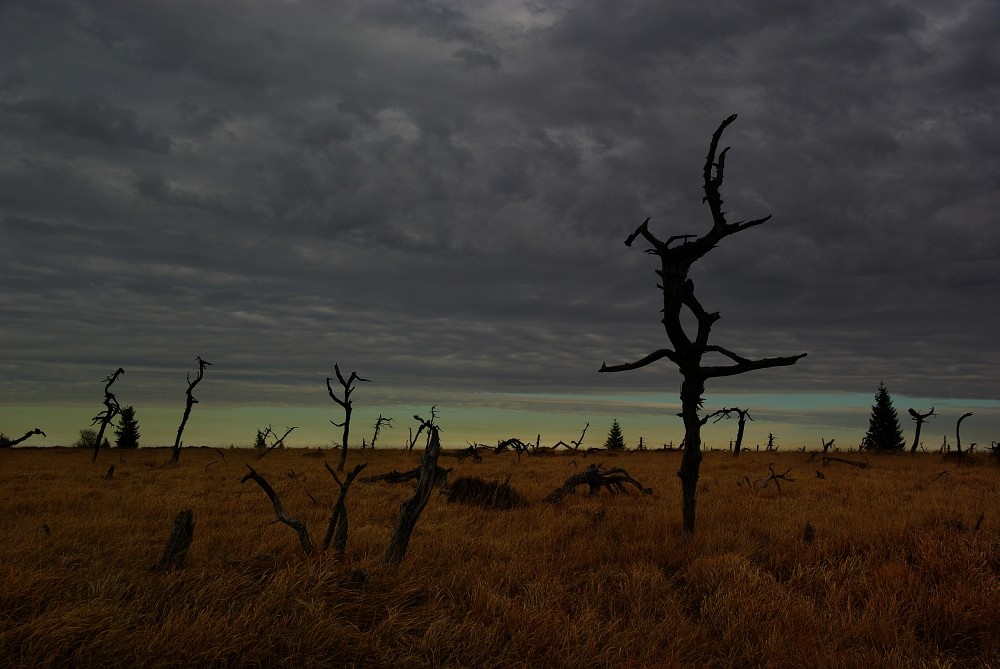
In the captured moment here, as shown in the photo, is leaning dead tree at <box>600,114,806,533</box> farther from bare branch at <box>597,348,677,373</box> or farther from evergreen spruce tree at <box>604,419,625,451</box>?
evergreen spruce tree at <box>604,419,625,451</box>

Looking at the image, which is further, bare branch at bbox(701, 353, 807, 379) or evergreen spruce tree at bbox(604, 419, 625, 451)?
evergreen spruce tree at bbox(604, 419, 625, 451)

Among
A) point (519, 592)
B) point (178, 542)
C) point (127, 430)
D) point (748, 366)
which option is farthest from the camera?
point (127, 430)

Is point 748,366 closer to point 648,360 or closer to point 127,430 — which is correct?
point 648,360

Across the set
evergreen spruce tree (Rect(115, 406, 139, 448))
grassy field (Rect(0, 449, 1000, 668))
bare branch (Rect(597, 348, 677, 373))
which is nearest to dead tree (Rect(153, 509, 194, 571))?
grassy field (Rect(0, 449, 1000, 668))

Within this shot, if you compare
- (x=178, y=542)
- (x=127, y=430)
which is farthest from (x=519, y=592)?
(x=127, y=430)

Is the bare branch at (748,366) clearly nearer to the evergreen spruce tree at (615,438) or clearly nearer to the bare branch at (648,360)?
the bare branch at (648,360)

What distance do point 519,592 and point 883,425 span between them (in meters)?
67.2

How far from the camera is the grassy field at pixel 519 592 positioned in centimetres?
457

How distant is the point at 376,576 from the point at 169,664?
233 centimetres

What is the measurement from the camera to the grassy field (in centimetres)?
457

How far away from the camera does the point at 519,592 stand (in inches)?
260

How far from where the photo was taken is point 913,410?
36500 mm

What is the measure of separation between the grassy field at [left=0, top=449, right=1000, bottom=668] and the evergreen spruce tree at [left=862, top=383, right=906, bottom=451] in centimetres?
5683

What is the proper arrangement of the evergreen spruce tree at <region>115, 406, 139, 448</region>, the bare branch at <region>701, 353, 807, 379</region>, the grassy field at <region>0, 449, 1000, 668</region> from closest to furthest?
the grassy field at <region>0, 449, 1000, 668</region> → the bare branch at <region>701, 353, 807, 379</region> → the evergreen spruce tree at <region>115, 406, 139, 448</region>
